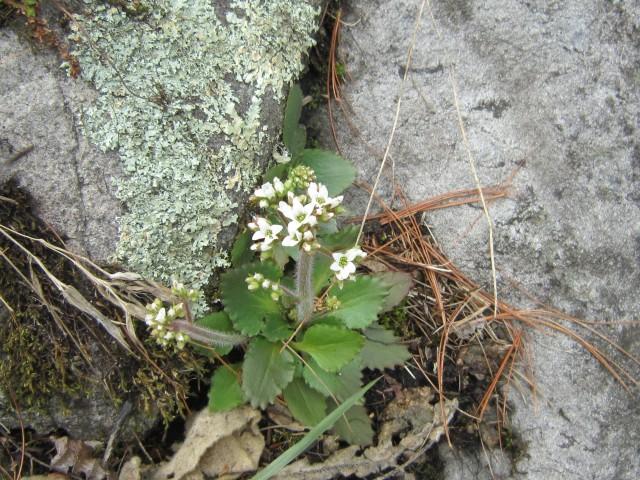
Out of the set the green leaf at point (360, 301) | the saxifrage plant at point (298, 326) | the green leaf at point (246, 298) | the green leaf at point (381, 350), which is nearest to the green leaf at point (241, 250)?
the saxifrage plant at point (298, 326)

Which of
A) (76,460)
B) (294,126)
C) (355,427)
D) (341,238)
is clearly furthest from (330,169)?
(76,460)

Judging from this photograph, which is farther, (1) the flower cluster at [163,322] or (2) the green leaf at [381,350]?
(2) the green leaf at [381,350]

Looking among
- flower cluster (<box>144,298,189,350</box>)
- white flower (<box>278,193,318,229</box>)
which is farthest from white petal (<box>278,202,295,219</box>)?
flower cluster (<box>144,298,189,350</box>)

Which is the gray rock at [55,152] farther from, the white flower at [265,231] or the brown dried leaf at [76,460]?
the brown dried leaf at [76,460]

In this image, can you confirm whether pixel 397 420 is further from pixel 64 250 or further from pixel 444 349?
pixel 64 250

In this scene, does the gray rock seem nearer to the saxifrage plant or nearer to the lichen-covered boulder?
the lichen-covered boulder

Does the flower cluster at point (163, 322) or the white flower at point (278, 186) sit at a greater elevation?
the white flower at point (278, 186)

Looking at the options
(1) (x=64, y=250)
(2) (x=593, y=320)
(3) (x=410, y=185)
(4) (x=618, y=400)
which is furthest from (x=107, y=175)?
(4) (x=618, y=400)
